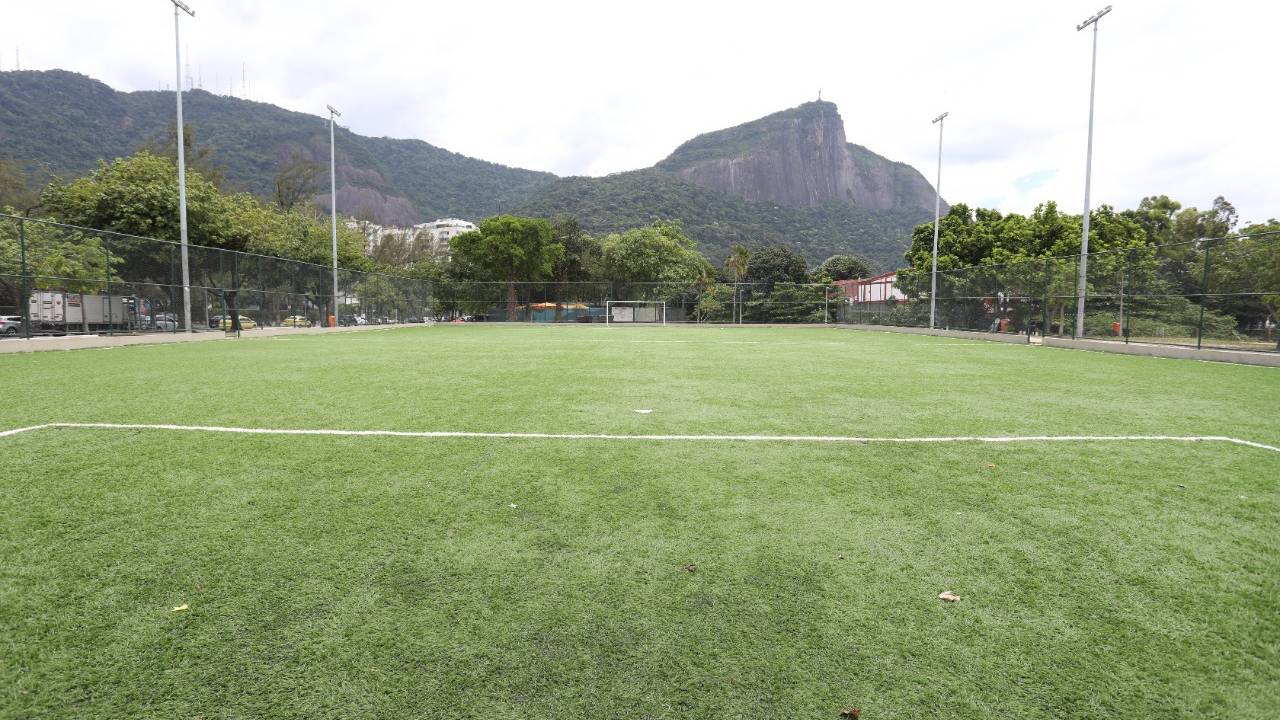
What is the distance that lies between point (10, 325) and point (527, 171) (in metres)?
139

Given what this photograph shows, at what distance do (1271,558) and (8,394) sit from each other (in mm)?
10648

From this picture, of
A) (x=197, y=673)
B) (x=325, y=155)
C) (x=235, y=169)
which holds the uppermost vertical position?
(x=325, y=155)

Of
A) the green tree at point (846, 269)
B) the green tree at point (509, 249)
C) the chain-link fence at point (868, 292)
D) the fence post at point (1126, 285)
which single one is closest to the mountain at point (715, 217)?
the green tree at point (846, 269)

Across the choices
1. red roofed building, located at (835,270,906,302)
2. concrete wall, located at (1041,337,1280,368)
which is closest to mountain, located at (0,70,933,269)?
red roofed building, located at (835,270,906,302)

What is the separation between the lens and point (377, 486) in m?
3.64

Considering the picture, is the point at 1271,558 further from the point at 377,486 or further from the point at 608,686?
the point at 377,486

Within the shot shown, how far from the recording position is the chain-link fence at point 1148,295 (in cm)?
1272

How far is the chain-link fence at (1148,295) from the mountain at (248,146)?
6326cm

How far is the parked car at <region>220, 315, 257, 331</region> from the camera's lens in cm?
2136

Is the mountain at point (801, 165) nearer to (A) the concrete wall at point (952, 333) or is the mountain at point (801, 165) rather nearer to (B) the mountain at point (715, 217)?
(B) the mountain at point (715, 217)

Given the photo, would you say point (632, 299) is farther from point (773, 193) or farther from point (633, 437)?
point (773, 193)

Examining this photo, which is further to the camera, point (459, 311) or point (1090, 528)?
point (459, 311)

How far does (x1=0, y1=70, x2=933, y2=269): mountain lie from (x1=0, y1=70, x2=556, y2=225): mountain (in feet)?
0.82

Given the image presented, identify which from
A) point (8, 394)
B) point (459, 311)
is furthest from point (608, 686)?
point (459, 311)
